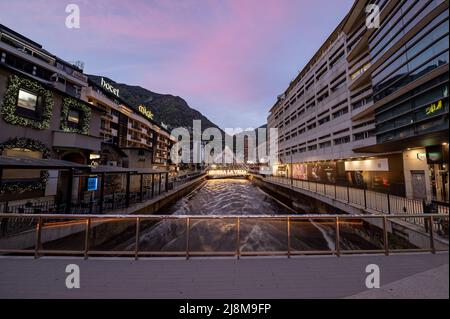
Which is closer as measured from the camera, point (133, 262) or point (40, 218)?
point (133, 262)

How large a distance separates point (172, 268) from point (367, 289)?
154 inches

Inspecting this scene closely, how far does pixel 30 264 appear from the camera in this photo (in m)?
4.20

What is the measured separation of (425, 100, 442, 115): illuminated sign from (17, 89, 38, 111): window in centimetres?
2420

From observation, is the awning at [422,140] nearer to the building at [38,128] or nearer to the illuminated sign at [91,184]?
the illuminated sign at [91,184]

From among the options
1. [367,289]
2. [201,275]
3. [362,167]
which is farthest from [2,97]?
[362,167]

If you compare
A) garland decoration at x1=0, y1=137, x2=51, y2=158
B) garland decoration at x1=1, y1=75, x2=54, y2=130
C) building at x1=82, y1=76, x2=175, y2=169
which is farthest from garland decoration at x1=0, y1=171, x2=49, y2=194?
building at x1=82, y1=76, x2=175, y2=169

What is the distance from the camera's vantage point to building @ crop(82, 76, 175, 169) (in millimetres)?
22172

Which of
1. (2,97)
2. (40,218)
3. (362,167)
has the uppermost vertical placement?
(2,97)

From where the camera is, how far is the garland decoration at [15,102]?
34.0 feet

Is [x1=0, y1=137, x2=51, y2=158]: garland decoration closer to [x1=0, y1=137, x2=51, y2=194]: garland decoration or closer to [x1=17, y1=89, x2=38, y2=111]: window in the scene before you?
[x1=0, y1=137, x2=51, y2=194]: garland decoration

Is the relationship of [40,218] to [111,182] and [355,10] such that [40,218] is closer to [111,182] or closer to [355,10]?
[111,182]

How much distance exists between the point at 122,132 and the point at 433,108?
44091 millimetres

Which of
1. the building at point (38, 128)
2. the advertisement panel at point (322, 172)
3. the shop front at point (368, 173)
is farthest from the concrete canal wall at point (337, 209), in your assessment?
the building at point (38, 128)

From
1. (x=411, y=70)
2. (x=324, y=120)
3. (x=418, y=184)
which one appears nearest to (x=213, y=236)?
(x=418, y=184)
